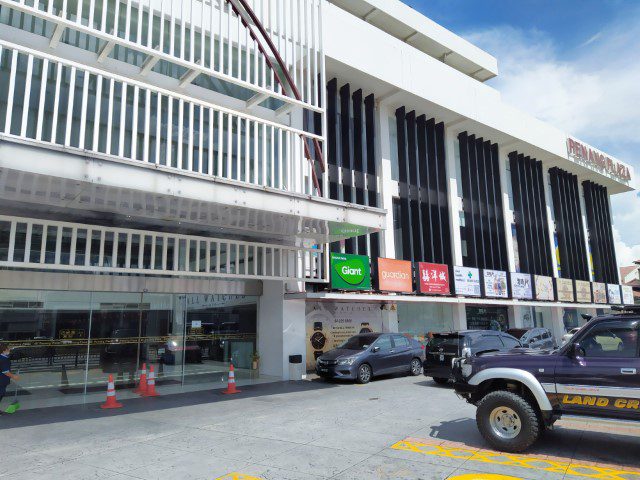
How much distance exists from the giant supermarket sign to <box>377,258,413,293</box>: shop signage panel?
60.6ft

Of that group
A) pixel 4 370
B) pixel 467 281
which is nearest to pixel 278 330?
pixel 4 370

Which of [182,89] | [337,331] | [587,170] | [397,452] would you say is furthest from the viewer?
[587,170]

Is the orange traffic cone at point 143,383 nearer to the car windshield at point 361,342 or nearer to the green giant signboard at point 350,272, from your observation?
the car windshield at point 361,342

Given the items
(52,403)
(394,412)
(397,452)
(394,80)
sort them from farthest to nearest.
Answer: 1. (394,80)
2. (52,403)
3. (394,412)
4. (397,452)

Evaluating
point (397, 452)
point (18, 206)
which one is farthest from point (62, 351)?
point (397, 452)

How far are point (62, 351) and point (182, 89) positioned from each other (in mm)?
7590

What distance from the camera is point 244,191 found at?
9.39 metres

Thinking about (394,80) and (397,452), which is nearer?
(397,452)

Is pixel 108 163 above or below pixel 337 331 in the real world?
above

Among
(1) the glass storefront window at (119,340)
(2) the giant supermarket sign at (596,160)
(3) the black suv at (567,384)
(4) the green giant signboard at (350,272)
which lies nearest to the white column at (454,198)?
(4) the green giant signboard at (350,272)

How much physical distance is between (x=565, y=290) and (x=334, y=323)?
1777 centimetres

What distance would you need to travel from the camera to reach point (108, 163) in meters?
7.84

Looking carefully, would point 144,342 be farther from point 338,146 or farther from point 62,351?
point 338,146

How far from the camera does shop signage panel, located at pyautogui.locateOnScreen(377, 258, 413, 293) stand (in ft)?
58.7
